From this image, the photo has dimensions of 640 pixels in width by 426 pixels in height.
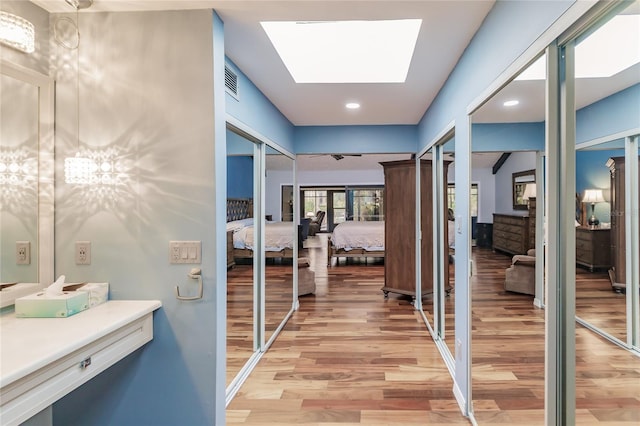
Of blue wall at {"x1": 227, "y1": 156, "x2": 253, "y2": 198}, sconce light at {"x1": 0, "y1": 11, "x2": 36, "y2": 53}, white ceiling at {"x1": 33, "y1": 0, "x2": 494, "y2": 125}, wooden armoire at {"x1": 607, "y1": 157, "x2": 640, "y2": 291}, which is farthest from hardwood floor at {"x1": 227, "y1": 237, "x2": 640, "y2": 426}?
sconce light at {"x1": 0, "y1": 11, "x2": 36, "y2": 53}

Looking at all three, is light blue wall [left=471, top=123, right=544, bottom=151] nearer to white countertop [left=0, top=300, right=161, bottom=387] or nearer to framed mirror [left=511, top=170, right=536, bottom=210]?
framed mirror [left=511, top=170, right=536, bottom=210]

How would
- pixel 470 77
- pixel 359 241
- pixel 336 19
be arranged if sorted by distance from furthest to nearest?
pixel 359 241 → pixel 470 77 → pixel 336 19

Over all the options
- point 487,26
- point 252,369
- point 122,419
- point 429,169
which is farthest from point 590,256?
point 429,169

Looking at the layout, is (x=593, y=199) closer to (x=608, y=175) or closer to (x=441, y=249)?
(x=608, y=175)

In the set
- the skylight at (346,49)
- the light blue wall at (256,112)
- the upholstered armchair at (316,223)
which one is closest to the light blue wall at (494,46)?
the skylight at (346,49)

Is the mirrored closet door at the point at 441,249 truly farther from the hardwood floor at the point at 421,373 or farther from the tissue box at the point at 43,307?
the tissue box at the point at 43,307

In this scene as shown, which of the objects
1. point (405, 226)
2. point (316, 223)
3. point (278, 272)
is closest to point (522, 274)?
point (405, 226)

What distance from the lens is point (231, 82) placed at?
7.55 feet

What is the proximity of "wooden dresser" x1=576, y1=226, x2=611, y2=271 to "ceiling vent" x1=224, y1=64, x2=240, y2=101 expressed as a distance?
2.04 metres

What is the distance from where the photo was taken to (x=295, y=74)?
2742 millimetres

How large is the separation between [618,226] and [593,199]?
12cm

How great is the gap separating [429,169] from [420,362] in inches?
96.2

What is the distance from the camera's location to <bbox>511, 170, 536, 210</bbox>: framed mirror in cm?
150

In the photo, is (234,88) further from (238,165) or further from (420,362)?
(420,362)
